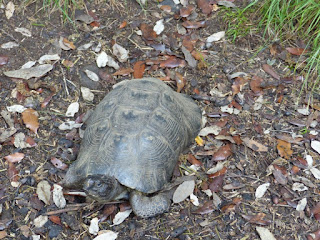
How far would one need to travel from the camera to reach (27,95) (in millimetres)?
4027

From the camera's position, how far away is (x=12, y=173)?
3.44 meters

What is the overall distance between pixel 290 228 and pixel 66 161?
2255 mm

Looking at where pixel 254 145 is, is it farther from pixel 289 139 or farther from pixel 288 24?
pixel 288 24

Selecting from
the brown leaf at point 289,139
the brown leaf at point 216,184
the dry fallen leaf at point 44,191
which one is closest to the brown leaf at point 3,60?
the dry fallen leaf at point 44,191

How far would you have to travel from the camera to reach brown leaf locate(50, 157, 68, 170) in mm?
3532

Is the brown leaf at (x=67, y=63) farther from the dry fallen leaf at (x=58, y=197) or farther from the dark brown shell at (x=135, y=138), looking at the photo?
the dry fallen leaf at (x=58, y=197)

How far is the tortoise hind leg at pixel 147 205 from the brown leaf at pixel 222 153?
0.76m

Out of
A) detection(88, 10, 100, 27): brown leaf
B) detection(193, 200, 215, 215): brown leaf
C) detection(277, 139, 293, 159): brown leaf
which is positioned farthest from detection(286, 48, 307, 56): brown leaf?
detection(88, 10, 100, 27): brown leaf

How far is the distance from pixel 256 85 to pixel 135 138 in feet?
6.29

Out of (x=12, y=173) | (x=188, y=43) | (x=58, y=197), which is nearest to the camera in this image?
(x=58, y=197)

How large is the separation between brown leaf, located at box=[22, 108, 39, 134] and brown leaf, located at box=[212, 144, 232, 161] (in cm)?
192

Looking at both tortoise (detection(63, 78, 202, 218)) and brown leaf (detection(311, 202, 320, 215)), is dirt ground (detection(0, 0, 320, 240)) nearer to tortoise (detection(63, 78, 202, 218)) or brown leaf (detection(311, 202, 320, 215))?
brown leaf (detection(311, 202, 320, 215))

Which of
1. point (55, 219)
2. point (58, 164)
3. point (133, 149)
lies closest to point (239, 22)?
point (133, 149)

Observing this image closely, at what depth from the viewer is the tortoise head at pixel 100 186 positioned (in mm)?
2859
